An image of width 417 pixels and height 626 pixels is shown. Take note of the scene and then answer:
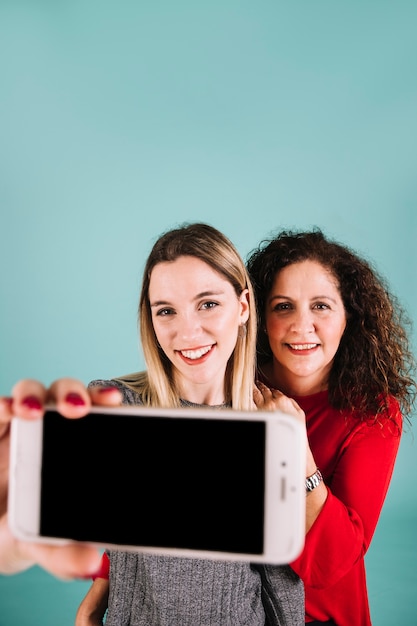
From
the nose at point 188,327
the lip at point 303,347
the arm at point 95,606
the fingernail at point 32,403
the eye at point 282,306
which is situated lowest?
the arm at point 95,606

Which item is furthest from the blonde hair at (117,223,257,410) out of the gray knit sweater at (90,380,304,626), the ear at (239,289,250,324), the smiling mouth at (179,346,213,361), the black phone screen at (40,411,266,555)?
the black phone screen at (40,411,266,555)

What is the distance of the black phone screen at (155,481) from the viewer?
1.04 m

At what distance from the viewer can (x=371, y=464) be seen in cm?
175

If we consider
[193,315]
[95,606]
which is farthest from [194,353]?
[95,606]

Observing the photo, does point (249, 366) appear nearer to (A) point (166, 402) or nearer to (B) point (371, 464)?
(A) point (166, 402)

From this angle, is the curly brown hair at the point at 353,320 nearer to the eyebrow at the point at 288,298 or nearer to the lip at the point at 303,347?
the eyebrow at the point at 288,298

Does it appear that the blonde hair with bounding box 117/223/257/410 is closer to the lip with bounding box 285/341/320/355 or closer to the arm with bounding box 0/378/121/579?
the lip with bounding box 285/341/320/355

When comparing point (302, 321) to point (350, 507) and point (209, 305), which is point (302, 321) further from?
point (350, 507)

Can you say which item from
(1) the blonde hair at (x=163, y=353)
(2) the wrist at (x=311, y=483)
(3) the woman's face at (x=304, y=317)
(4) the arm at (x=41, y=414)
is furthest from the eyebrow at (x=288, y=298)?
(4) the arm at (x=41, y=414)

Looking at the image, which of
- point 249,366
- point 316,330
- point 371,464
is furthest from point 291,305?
point 371,464

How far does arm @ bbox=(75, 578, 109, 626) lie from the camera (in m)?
1.71

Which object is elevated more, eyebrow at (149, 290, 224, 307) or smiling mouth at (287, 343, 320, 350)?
eyebrow at (149, 290, 224, 307)

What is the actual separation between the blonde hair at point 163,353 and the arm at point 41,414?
0.64 metres

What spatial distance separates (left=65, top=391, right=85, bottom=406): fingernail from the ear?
0.87 m
